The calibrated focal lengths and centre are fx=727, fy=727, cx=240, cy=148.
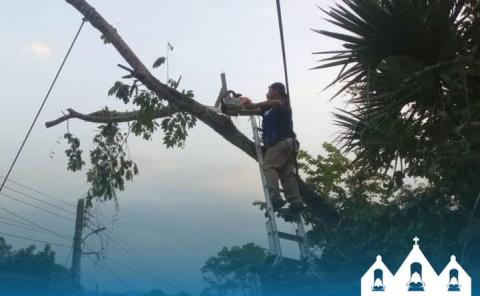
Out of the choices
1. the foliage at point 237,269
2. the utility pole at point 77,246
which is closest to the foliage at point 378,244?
the foliage at point 237,269

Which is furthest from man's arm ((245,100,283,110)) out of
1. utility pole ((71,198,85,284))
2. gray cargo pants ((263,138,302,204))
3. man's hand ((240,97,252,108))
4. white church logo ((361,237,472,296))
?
utility pole ((71,198,85,284))

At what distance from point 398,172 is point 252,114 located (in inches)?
57.0

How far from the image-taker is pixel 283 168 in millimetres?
6695

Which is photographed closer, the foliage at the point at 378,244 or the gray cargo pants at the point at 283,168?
the foliage at the point at 378,244

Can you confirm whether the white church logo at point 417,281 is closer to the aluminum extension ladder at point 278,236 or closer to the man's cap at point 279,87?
the aluminum extension ladder at point 278,236

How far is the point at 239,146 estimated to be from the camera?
297 inches

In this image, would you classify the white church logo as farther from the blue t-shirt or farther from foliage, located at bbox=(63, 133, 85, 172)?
foliage, located at bbox=(63, 133, 85, 172)

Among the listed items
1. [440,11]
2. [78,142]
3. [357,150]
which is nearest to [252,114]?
[357,150]

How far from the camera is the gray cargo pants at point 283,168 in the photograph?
6.53 m

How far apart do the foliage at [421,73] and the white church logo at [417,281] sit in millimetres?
942

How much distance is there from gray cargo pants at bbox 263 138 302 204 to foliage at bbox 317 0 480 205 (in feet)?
2.66

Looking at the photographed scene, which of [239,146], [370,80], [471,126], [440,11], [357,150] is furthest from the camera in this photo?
[239,146]

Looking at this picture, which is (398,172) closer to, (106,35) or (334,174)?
(106,35)

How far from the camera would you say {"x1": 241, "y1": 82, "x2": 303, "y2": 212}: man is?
6.48 meters
